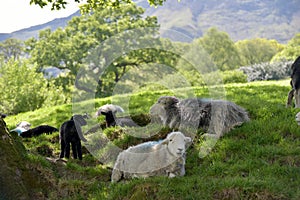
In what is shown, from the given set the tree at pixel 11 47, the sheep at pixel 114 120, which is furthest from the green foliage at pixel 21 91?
the tree at pixel 11 47

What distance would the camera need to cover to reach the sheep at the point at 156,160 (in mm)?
5680

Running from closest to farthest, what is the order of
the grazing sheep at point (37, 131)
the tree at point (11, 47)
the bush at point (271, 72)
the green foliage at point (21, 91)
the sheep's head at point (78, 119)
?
the sheep's head at point (78, 119) → the grazing sheep at point (37, 131) → the green foliage at point (21, 91) → the bush at point (271, 72) → the tree at point (11, 47)

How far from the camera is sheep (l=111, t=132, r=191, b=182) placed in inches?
224

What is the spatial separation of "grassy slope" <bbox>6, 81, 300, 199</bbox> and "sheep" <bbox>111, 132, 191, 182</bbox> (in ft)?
0.96

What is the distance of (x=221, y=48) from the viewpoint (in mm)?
68688

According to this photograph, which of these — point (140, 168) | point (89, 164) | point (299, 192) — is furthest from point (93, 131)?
point (299, 192)

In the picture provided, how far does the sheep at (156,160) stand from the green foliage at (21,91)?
666 inches

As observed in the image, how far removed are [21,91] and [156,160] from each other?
1813 centimetres

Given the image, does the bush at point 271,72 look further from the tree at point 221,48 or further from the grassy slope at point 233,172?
the tree at point 221,48

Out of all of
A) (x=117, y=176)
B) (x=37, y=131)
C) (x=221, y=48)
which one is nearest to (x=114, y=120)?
(x=37, y=131)

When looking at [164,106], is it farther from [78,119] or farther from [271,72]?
[271,72]

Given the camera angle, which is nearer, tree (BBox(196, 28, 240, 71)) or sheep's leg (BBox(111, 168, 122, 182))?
sheep's leg (BBox(111, 168, 122, 182))

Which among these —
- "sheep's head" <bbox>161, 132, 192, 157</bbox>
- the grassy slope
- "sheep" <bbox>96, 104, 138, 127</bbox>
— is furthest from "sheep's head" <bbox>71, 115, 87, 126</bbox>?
"sheep's head" <bbox>161, 132, 192, 157</bbox>

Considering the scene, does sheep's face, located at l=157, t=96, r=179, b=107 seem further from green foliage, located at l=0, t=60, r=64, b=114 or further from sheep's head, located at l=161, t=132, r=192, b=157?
green foliage, located at l=0, t=60, r=64, b=114
